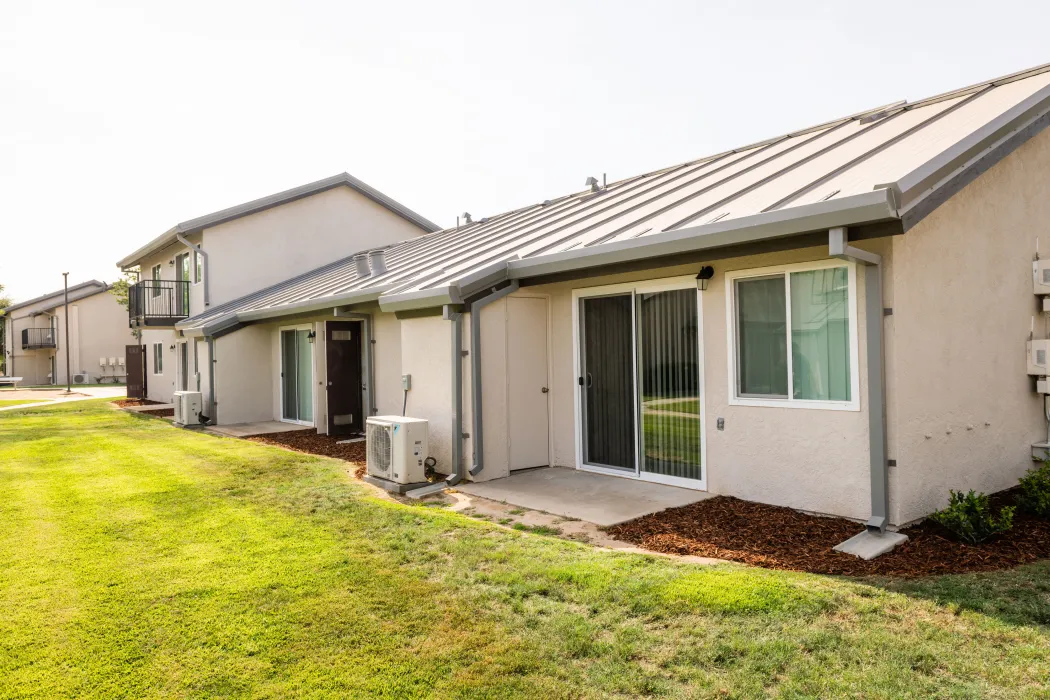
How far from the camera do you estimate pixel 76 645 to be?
382 centimetres

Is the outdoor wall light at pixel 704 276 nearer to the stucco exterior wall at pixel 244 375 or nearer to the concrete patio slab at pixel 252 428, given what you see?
the concrete patio slab at pixel 252 428

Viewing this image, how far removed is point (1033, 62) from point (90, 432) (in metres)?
16.8

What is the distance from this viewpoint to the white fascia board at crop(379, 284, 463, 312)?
319 inches

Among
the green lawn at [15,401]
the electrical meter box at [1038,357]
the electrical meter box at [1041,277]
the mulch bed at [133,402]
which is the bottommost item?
the mulch bed at [133,402]

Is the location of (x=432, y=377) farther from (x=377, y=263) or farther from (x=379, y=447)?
(x=377, y=263)

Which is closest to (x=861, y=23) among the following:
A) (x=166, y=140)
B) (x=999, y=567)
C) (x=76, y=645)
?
(x=999, y=567)

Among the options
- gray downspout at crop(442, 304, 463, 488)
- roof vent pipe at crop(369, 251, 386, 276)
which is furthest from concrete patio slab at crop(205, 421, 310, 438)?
gray downspout at crop(442, 304, 463, 488)

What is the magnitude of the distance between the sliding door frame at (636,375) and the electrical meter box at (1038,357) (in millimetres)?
3430

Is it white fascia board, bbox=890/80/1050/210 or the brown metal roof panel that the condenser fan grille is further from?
white fascia board, bbox=890/80/1050/210

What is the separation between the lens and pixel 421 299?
28.5 ft

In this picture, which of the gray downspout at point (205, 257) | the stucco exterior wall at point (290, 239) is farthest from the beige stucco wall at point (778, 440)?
the stucco exterior wall at point (290, 239)

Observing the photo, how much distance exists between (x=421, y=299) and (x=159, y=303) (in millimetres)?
14908

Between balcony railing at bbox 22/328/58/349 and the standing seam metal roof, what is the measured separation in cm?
3522

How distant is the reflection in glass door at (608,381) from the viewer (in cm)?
826
